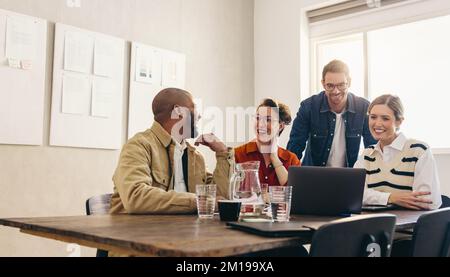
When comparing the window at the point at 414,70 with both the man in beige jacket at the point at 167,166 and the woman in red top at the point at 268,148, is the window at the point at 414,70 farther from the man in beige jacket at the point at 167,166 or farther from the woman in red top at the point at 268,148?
the man in beige jacket at the point at 167,166

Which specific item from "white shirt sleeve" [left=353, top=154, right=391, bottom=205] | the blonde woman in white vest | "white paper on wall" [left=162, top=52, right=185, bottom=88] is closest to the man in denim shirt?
the blonde woman in white vest

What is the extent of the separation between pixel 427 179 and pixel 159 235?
Result: 56.7 inches

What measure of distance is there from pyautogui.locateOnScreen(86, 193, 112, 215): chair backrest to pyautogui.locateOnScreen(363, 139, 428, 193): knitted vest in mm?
1214

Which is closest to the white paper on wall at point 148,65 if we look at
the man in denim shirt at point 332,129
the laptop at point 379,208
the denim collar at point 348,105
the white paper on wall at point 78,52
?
the white paper on wall at point 78,52

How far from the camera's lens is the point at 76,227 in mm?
1193

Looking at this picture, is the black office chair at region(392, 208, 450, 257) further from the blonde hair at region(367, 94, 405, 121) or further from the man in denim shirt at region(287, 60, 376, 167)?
the man in denim shirt at region(287, 60, 376, 167)

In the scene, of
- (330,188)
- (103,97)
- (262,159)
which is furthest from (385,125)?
(103,97)

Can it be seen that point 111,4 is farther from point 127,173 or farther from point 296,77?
point 127,173

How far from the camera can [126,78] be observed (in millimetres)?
3477

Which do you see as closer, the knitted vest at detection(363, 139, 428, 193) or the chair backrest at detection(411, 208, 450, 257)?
the chair backrest at detection(411, 208, 450, 257)

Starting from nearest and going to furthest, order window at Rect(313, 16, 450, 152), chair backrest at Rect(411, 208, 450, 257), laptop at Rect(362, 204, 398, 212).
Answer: chair backrest at Rect(411, 208, 450, 257), laptop at Rect(362, 204, 398, 212), window at Rect(313, 16, 450, 152)

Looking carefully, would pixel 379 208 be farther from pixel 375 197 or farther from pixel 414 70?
pixel 414 70

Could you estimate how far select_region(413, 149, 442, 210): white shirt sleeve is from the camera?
2014 millimetres

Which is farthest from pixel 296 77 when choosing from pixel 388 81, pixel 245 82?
pixel 388 81
